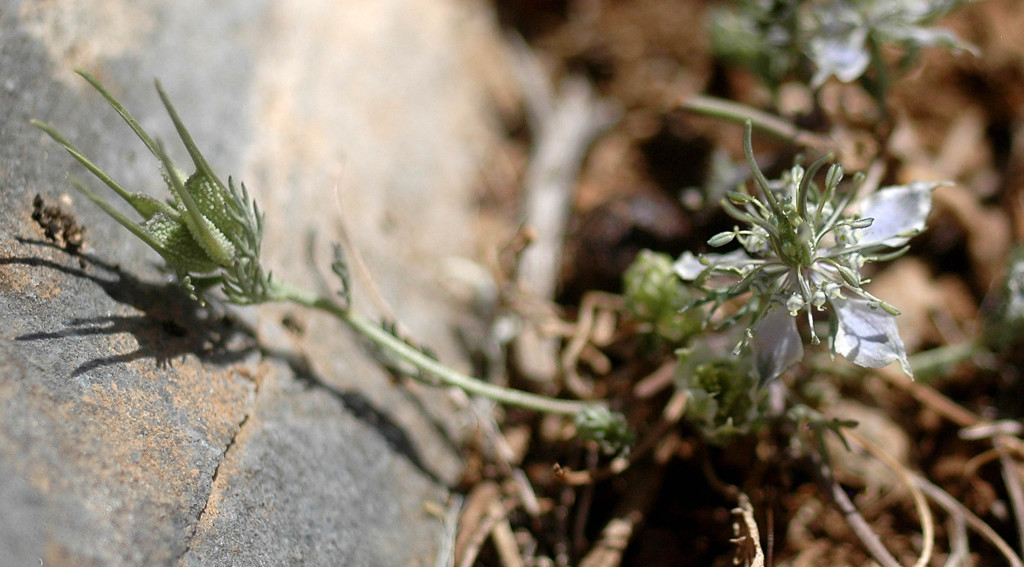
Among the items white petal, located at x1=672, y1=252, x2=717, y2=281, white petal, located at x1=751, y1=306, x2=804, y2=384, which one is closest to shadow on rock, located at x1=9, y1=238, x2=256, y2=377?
white petal, located at x1=672, y1=252, x2=717, y2=281

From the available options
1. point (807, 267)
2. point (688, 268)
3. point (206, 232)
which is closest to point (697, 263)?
point (688, 268)

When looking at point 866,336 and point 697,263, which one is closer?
point 866,336

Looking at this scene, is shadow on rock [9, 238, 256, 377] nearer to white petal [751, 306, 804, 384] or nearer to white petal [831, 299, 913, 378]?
white petal [751, 306, 804, 384]

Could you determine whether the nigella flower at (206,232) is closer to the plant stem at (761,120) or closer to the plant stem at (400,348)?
the plant stem at (400,348)

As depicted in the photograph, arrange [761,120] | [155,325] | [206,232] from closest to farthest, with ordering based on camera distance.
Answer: [206,232], [155,325], [761,120]

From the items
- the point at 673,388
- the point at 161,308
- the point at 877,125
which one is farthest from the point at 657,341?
the point at 161,308

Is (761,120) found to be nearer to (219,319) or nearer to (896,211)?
(896,211)
